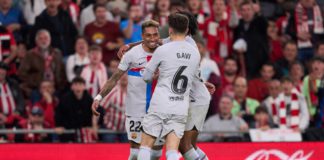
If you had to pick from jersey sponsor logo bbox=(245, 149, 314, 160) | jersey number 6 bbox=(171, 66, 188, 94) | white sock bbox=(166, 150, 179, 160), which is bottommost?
jersey sponsor logo bbox=(245, 149, 314, 160)

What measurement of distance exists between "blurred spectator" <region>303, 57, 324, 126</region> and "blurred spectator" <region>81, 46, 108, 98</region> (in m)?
3.44

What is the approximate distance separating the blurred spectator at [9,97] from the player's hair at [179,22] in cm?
650

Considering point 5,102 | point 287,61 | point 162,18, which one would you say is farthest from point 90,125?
point 287,61

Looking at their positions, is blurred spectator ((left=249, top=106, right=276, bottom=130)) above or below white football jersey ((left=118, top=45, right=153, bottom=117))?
below

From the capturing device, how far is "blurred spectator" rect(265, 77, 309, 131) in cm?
1914

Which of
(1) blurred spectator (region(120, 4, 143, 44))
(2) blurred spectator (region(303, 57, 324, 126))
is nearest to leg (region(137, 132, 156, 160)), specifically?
(2) blurred spectator (region(303, 57, 324, 126))

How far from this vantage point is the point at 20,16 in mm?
20859

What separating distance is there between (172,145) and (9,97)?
21.3ft

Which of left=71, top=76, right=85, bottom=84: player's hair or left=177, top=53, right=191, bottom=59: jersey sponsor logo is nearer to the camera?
left=177, top=53, right=191, bottom=59: jersey sponsor logo

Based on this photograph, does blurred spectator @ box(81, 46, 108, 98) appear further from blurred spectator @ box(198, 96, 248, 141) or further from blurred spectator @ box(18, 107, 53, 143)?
blurred spectator @ box(198, 96, 248, 141)

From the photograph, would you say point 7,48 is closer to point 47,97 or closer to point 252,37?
point 47,97

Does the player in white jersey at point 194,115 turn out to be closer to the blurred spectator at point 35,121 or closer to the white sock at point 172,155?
the white sock at point 172,155

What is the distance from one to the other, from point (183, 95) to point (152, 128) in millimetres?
513

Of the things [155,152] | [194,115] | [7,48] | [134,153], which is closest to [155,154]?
[155,152]
